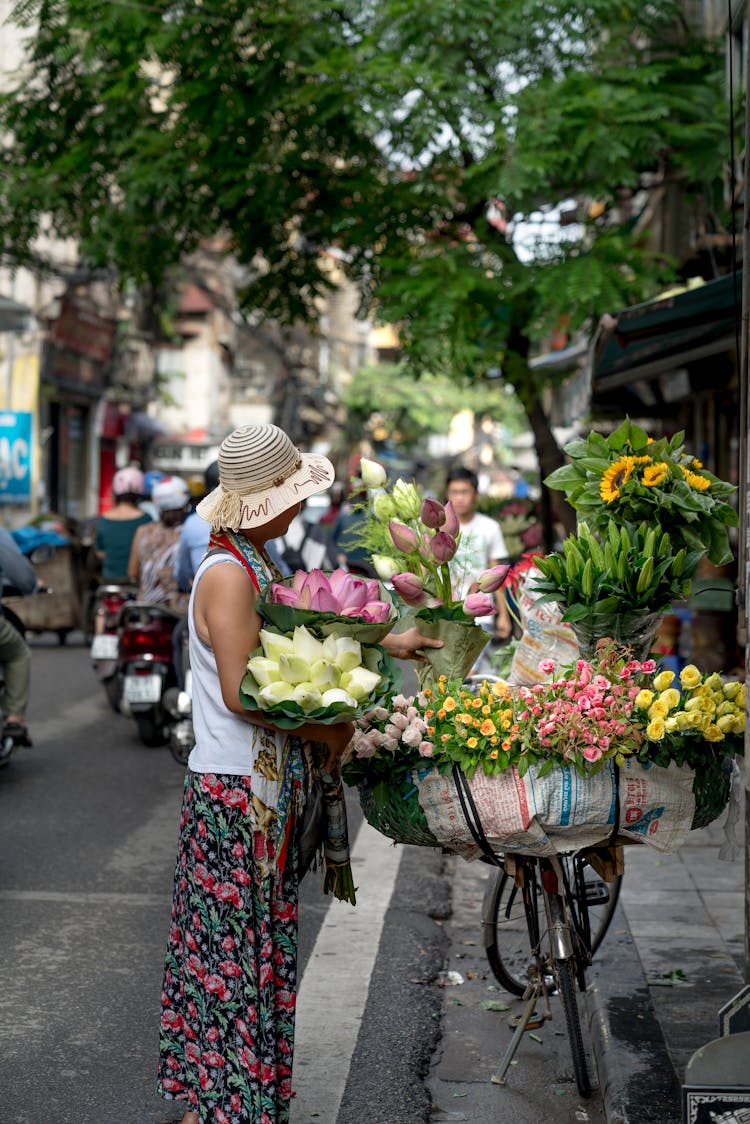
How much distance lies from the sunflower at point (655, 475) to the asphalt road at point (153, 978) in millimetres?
1870

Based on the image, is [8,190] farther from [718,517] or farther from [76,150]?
[718,517]

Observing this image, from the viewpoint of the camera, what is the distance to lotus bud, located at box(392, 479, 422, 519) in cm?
434

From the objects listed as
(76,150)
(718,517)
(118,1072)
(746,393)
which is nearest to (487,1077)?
(118,1072)

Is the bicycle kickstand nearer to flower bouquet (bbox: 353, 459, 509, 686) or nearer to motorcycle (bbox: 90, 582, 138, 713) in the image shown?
flower bouquet (bbox: 353, 459, 509, 686)

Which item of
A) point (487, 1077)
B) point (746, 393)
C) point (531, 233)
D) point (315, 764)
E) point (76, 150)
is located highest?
point (76, 150)

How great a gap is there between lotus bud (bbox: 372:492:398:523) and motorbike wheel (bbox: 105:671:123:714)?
728 cm

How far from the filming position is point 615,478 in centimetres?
421

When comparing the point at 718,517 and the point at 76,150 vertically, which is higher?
the point at 76,150

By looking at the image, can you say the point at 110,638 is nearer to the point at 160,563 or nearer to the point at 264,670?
the point at 160,563

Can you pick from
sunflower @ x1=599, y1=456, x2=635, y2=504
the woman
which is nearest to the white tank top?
the woman

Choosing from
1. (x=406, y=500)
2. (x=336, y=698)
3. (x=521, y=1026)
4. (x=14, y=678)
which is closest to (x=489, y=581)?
(x=406, y=500)

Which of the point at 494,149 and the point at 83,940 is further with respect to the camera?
the point at 494,149

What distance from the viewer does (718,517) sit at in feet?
13.9

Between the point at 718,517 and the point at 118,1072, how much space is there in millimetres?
2477
